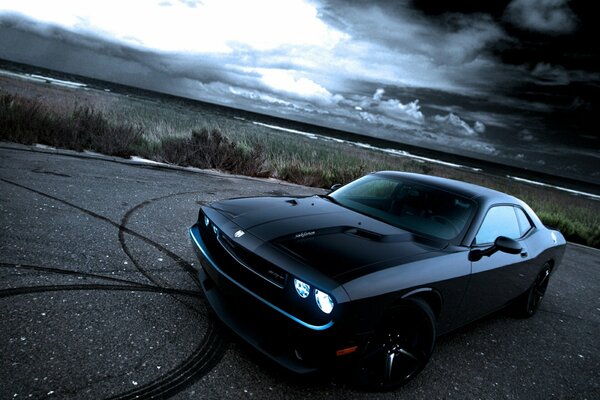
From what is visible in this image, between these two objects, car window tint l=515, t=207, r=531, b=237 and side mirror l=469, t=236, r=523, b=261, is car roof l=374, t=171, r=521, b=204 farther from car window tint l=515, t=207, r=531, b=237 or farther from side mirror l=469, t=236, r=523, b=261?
side mirror l=469, t=236, r=523, b=261

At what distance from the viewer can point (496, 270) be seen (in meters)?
3.47

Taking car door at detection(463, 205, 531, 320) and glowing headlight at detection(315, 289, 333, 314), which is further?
car door at detection(463, 205, 531, 320)

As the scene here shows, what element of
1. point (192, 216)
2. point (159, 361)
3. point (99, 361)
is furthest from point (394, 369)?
point (192, 216)

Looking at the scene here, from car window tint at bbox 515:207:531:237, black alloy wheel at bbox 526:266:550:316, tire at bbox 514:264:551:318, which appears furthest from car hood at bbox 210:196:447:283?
black alloy wheel at bbox 526:266:550:316

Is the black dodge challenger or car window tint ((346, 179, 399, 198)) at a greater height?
car window tint ((346, 179, 399, 198))

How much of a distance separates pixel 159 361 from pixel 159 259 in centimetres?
169

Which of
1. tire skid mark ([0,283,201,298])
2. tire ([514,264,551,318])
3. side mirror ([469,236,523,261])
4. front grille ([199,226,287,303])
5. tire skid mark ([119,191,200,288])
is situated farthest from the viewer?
tire ([514,264,551,318])

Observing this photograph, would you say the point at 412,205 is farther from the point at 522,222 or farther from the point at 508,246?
the point at 522,222

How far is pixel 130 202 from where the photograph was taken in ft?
18.7

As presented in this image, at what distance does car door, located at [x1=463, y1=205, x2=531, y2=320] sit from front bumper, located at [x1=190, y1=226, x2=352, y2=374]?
1.57 metres

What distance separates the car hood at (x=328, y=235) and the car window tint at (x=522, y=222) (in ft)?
5.62

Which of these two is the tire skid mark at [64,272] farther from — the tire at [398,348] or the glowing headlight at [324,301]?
the tire at [398,348]

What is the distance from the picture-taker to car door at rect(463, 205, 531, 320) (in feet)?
10.7

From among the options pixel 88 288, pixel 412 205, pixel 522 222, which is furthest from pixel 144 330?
pixel 522 222
